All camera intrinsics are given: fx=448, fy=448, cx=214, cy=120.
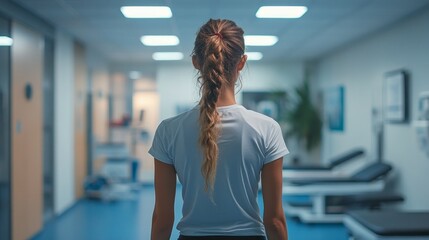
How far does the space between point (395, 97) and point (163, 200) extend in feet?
14.9

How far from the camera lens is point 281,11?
14.7ft

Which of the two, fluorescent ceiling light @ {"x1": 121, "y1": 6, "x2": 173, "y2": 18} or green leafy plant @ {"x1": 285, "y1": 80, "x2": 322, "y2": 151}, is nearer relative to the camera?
fluorescent ceiling light @ {"x1": 121, "y1": 6, "x2": 173, "y2": 18}

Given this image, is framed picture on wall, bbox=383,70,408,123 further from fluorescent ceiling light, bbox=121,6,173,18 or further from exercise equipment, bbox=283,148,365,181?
fluorescent ceiling light, bbox=121,6,173,18

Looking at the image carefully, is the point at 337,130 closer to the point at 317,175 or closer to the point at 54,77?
the point at 317,175

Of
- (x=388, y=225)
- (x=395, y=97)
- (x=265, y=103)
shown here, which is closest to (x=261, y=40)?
(x=395, y=97)

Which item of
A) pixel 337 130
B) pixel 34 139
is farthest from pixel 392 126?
pixel 34 139

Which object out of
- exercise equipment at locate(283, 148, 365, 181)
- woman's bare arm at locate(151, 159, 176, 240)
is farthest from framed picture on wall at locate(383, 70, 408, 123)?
woman's bare arm at locate(151, 159, 176, 240)

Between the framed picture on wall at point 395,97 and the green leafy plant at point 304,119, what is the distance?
2.40 metres

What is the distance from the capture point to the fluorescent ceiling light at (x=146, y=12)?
4.35 m

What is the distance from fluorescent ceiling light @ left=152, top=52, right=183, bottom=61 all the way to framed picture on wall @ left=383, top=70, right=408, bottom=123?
3.34 metres

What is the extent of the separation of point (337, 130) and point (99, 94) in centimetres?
421

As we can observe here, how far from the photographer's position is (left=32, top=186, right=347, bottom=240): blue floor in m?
4.82

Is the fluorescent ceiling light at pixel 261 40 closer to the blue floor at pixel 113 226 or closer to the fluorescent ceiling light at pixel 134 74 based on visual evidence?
the blue floor at pixel 113 226

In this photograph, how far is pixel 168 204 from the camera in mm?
1251
